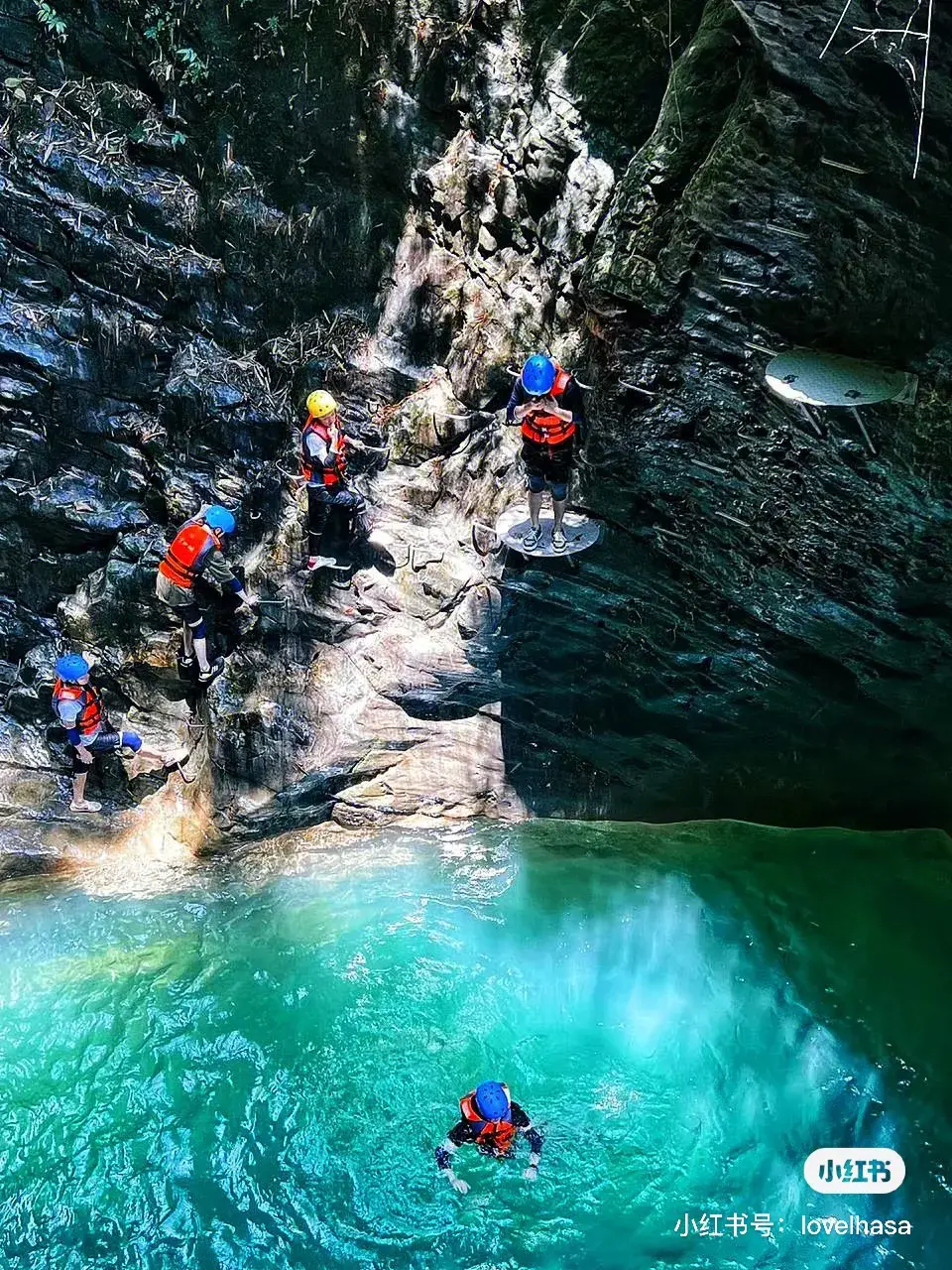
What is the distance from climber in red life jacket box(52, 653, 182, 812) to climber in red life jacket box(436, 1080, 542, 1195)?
5119 mm

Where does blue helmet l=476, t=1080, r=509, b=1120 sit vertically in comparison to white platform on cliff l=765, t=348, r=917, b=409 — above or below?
below

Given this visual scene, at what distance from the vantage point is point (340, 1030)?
25.0ft

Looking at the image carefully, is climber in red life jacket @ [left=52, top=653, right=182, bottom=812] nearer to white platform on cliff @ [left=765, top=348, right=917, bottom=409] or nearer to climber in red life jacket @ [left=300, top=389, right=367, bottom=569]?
climber in red life jacket @ [left=300, top=389, right=367, bottom=569]

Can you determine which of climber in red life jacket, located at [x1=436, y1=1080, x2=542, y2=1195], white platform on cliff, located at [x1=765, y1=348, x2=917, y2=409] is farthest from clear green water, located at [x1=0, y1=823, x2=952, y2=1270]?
white platform on cliff, located at [x1=765, y1=348, x2=917, y2=409]

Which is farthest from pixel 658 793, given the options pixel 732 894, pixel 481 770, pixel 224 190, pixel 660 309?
pixel 224 190

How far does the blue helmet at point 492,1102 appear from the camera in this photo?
244 inches

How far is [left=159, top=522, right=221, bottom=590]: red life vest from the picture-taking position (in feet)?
29.1

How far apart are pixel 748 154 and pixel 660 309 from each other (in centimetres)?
116

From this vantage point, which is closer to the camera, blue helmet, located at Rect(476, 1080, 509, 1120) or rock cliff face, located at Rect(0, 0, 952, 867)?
blue helmet, located at Rect(476, 1080, 509, 1120)

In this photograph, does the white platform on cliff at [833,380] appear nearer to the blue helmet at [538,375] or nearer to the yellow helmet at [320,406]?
the blue helmet at [538,375]

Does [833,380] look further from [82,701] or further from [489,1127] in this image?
[82,701]

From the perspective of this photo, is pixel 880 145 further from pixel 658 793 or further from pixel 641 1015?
pixel 641 1015

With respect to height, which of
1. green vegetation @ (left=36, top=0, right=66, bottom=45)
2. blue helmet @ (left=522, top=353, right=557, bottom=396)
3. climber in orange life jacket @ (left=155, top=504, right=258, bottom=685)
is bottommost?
climber in orange life jacket @ (left=155, top=504, right=258, bottom=685)

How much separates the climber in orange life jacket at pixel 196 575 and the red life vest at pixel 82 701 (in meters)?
1.03
